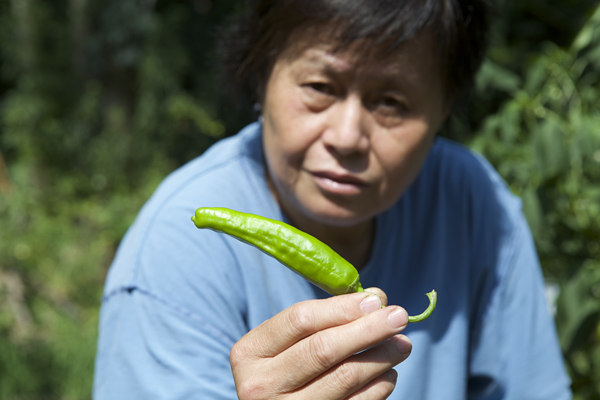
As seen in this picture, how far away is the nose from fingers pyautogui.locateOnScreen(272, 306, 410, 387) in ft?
1.41

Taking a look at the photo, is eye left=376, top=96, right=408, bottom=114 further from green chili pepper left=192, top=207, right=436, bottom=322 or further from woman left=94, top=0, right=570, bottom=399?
green chili pepper left=192, top=207, right=436, bottom=322

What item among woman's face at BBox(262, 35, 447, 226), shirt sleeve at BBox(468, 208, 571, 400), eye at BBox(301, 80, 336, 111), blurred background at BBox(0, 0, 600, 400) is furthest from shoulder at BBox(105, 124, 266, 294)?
blurred background at BBox(0, 0, 600, 400)

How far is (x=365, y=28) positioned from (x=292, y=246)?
0.52 meters

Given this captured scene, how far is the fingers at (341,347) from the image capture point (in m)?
0.91

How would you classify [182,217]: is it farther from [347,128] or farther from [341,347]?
[341,347]

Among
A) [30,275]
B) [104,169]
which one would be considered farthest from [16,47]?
[30,275]

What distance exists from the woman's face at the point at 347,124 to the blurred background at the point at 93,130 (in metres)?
1.06

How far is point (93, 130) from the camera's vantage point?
4.62 m

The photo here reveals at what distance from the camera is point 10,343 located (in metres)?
3.35

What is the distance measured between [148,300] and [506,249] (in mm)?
996

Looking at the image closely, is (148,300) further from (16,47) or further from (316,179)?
(16,47)

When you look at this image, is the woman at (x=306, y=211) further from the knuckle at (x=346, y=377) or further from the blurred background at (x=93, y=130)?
the blurred background at (x=93, y=130)

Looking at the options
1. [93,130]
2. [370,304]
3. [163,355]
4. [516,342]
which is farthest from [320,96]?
[93,130]

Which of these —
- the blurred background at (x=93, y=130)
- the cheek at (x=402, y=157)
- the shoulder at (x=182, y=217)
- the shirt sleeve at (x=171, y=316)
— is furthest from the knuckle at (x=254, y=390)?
the blurred background at (x=93, y=130)
